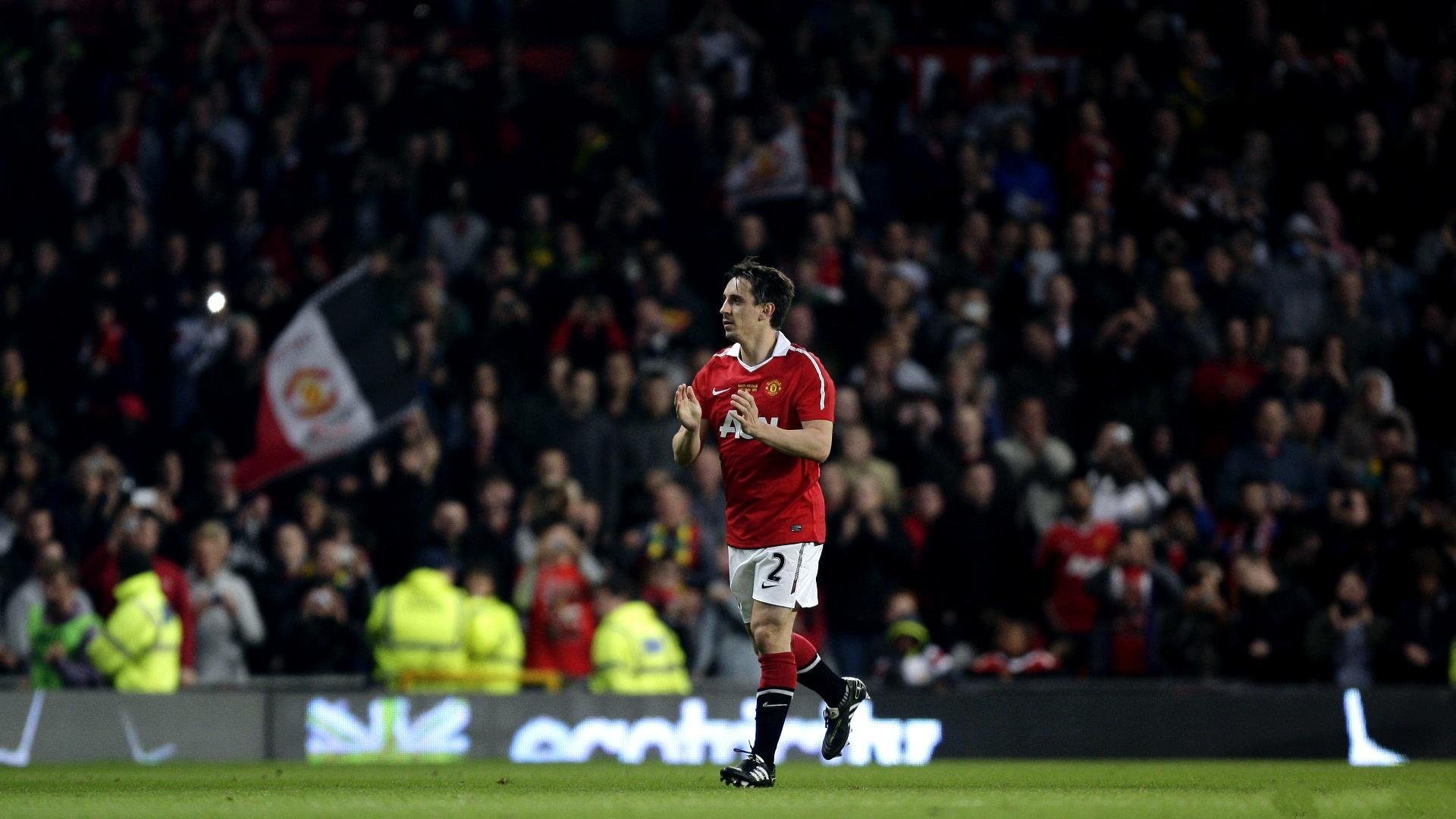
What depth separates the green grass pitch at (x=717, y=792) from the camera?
292 inches

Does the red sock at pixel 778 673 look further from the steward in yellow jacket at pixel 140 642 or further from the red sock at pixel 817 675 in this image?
the steward in yellow jacket at pixel 140 642

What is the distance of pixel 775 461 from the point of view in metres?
8.83

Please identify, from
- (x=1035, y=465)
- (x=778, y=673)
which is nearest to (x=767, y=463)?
(x=778, y=673)

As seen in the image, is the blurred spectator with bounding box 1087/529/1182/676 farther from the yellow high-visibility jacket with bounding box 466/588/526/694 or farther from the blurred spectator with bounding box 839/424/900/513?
the yellow high-visibility jacket with bounding box 466/588/526/694

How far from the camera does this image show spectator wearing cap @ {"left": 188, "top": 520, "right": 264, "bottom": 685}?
14320 mm

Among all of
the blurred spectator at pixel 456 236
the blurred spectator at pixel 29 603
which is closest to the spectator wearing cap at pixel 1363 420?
the blurred spectator at pixel 456 236

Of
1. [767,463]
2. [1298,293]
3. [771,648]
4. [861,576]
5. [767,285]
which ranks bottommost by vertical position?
[771,648]

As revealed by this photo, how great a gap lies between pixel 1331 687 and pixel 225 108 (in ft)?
34.0

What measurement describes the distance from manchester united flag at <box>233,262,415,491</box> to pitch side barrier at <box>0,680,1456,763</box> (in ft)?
7.20

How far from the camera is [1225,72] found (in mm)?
19500

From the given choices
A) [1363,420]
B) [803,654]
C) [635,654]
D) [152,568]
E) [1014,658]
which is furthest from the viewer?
[1363,420]

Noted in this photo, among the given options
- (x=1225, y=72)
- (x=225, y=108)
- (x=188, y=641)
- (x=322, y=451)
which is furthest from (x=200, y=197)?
(x=1225, y=72)

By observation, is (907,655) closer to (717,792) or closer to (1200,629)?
(1200,629)

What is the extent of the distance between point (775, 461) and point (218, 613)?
667cm
